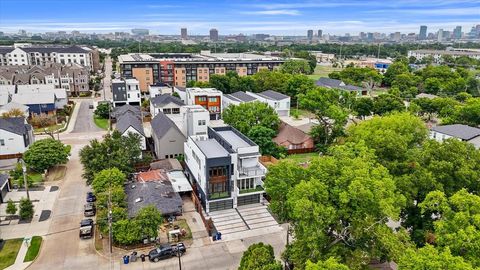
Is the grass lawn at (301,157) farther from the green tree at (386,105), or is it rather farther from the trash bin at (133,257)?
the trash bin at (133,257)

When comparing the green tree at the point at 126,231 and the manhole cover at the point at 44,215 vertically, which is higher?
the green tree at the point at 126,231

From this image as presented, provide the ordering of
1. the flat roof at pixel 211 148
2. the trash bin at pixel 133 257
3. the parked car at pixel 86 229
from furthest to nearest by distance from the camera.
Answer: the flat roof at pixel 211 148 → the parked car at pixel 86 229 → the trash bin at pixel 133 257

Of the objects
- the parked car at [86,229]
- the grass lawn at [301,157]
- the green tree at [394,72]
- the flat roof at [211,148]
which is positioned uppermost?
the green tree at [394,72]

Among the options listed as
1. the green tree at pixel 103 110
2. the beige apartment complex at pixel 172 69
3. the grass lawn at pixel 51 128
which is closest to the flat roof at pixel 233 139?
the green tree at pixel 103 110

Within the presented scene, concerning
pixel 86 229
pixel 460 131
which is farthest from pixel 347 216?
pixel 460 131

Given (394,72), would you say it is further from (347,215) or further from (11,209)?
(11,209)

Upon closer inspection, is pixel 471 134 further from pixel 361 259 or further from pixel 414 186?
pixel 361 259
